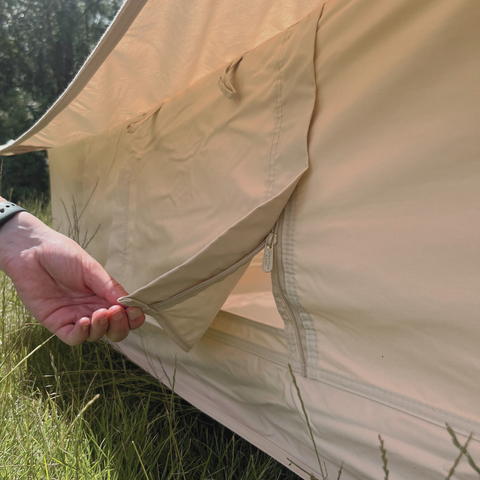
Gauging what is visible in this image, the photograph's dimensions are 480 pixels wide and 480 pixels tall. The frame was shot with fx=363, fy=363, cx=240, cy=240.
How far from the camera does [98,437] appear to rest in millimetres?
917

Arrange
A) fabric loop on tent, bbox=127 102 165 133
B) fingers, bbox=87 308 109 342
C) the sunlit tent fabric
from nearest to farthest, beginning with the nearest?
the sunlit tent fabric < fingers, bbox=87 308 109 342 < fabric loop on tent, bbox=127 102 165 133

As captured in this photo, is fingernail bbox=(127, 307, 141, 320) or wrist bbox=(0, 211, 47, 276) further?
wrist bbox=(0, 211, 47, 276)

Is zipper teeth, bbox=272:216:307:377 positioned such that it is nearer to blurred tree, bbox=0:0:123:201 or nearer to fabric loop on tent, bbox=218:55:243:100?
fabric loop on tent, bbox=218:55:243:100

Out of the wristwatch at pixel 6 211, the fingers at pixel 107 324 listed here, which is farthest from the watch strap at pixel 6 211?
the fingers at pixel 107 324

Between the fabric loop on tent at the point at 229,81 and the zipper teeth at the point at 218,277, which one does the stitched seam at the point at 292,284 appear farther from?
the fabric loop on tent at the point at 229,81

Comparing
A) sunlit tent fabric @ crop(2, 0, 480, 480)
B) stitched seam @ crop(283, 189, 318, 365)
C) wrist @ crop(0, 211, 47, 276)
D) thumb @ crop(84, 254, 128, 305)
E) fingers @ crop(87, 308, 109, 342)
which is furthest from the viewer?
wrist @ crop(0, 211, 47, 276)

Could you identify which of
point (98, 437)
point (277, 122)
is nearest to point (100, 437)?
point (98, 437)

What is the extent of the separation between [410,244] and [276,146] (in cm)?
33

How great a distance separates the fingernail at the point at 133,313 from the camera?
0.88 m

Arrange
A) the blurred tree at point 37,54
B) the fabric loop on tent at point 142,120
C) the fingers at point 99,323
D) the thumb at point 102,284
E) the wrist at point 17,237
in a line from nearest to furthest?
1. the fingers at point 99,323
2. the thumb at point 102,284
3. the wrist at point 17,237
4. the fabric loop on tent at point 142,120
5. the blurred tree at point 37,54

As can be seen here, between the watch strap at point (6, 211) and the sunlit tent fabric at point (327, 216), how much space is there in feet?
1.34

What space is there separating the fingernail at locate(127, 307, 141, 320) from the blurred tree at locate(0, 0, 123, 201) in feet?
23.1

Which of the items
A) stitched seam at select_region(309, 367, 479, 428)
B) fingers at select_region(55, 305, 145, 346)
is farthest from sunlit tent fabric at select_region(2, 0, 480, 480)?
fingers at select_region(55, 305, 145, 346)

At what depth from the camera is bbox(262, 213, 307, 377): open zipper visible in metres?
0.72
